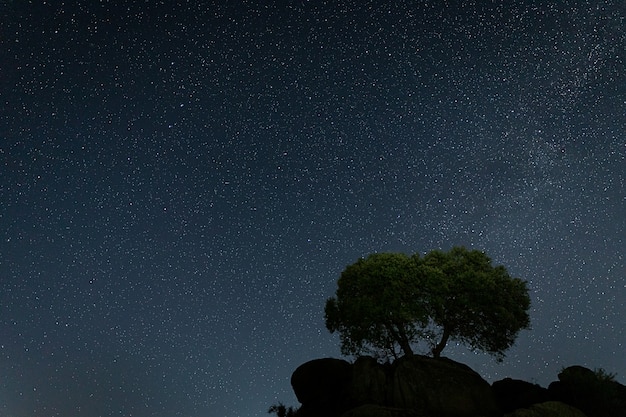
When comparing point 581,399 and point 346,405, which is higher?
point 346,405

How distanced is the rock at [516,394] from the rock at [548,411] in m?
4.42

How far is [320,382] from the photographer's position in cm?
4009

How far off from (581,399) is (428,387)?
9257mm

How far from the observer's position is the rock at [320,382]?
37062 millimetres

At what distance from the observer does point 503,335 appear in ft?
125

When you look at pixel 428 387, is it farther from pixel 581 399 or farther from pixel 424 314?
pixel 581 399

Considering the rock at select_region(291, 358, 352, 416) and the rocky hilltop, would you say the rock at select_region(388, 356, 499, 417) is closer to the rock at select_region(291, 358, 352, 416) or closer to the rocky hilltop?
the rocky hilltop

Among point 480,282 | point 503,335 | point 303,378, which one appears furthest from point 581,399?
point 303,378

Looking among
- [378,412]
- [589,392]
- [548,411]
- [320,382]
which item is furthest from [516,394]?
[320,382]

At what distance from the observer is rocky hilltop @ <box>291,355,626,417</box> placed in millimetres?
31109

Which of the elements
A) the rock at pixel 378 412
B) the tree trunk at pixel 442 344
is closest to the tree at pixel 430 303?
the tree trunk at pixel 442 344

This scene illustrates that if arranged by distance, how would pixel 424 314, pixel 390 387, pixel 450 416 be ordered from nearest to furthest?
pixel 450 416 → pixel 390 387 → pixel 424 314

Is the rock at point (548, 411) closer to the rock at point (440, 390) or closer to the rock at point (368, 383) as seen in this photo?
the rock at point (440, 390)

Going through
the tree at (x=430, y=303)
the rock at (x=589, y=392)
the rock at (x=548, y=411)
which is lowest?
the rock at (x=548, y=411)
